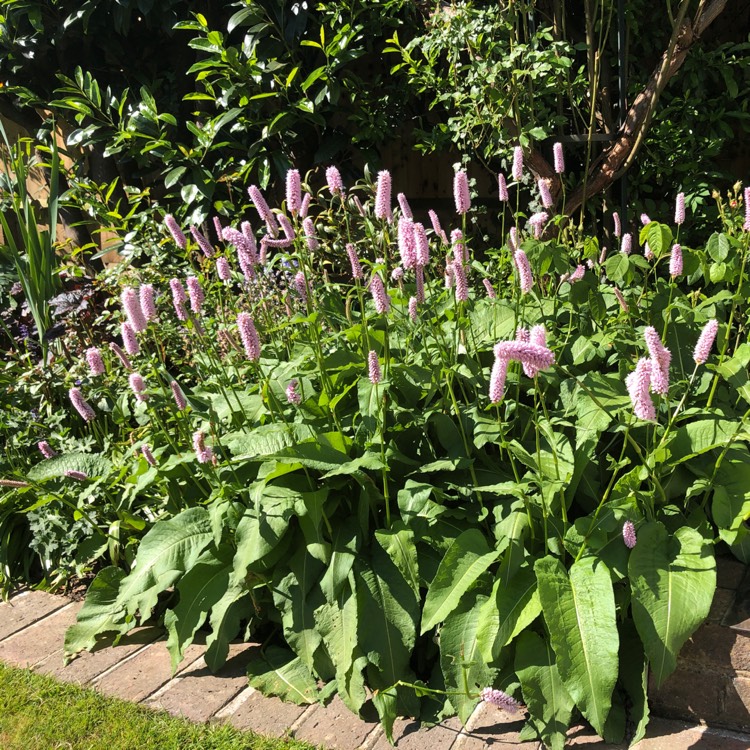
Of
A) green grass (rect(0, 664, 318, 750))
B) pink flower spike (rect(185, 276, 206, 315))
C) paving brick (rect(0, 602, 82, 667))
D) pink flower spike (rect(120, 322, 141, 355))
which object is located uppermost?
pink flower spike (rect(185, 276, 206, 315))

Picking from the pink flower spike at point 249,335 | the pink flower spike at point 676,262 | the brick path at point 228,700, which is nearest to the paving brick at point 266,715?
the brick path at point 228,700

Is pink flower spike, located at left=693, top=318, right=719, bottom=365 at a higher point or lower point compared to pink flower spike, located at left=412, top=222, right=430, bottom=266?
lower

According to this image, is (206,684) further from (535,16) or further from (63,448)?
(535,16)

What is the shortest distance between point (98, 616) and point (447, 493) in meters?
1.39

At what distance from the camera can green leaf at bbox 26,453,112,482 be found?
3.19 m

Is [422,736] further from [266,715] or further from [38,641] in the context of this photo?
[38,641]

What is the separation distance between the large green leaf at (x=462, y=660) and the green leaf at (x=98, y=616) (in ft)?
4.05

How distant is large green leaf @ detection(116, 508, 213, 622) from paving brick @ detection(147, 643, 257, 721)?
0.26 m

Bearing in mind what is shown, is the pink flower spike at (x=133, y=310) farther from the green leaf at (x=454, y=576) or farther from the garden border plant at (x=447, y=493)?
the green leaf at (x=454, y=576)

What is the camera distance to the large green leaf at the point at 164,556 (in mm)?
2600

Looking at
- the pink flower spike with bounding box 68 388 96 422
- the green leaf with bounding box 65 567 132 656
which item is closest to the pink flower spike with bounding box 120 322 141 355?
the pink flower spike with bounding box 68 388 96 422

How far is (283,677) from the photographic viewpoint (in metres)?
2.57

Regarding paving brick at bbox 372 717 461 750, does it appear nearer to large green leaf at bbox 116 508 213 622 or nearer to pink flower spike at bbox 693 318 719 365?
large green leaf at bbox 116 508 213 622

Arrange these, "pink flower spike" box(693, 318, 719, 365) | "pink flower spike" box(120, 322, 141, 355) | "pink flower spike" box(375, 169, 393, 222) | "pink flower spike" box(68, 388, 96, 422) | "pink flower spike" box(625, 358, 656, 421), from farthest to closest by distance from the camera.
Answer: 1. "pink flower spike" box(68, 388, 96, 422)
2. "pink flower spike" box(120, 322, 141, 355)
3. "pink flower spike" box(375, 169, 393, 222)
4. "pink flower spike" box(693, 318, 719, 365)
5. "pink flower spike" box(625, 358, 656, 421)
